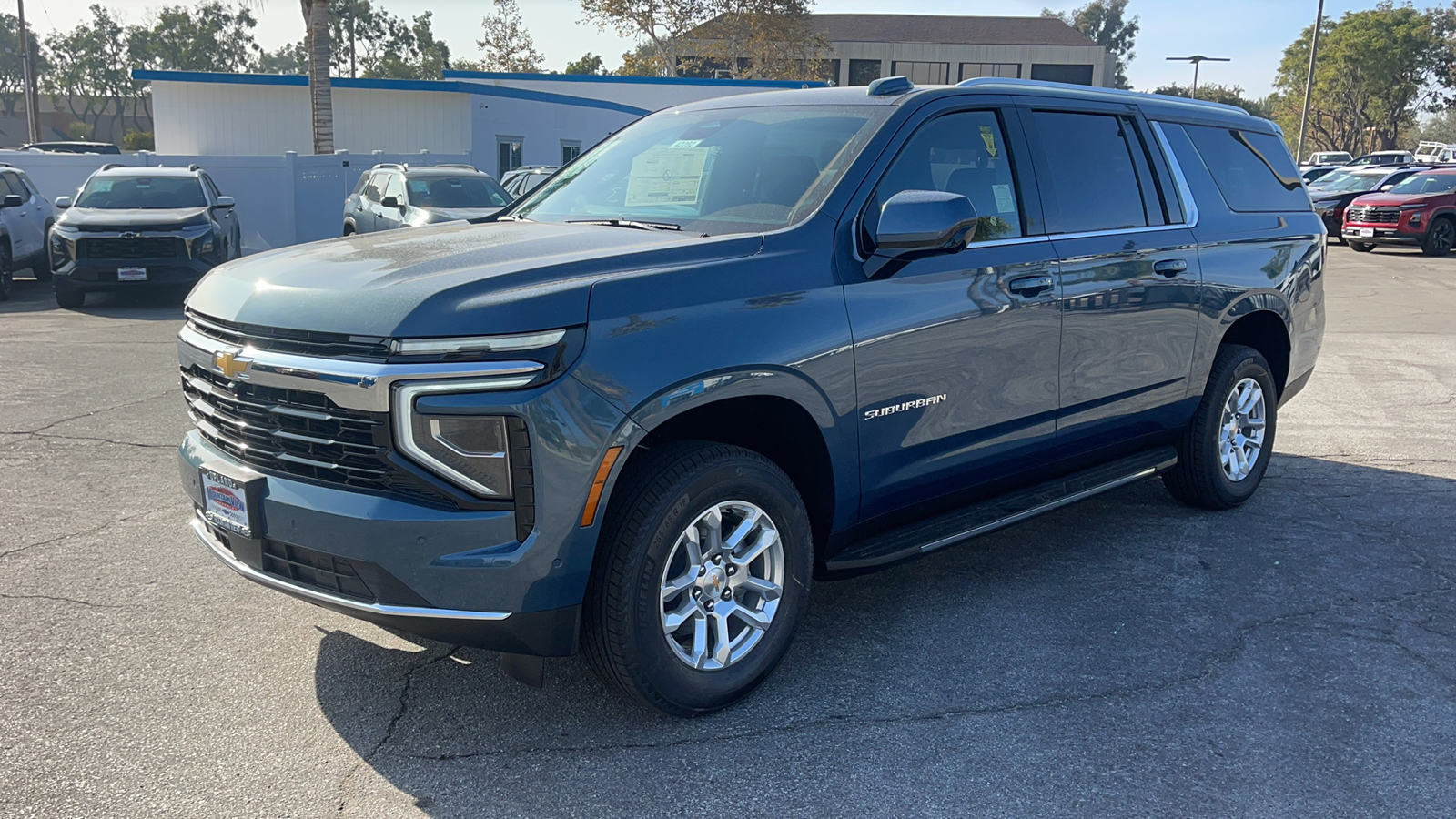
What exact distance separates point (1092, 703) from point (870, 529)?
95 centimetres

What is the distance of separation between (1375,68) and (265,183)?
231 feet

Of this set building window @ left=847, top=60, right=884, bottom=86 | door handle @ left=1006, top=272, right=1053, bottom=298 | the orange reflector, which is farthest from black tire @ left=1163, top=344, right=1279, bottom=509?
building window @ left=847, top=60, right=884, bottom=86

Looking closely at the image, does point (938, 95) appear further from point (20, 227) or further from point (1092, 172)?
point (20, 227)

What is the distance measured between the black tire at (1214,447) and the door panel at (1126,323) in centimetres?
29

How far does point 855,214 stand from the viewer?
3.93m

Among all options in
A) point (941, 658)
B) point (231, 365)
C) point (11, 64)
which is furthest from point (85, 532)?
point (11, 64)

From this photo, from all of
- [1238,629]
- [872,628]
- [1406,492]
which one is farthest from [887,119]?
[1406,492]

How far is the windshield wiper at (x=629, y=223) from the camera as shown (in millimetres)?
4074

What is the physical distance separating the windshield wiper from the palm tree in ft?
73.5

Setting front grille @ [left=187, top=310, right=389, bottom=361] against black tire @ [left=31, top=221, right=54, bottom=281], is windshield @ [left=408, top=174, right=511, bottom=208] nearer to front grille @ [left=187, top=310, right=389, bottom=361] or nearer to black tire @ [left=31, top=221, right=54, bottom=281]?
black tire @ [left=31, top=221, right=54, bottom=281]

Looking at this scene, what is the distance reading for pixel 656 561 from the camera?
3309 mm

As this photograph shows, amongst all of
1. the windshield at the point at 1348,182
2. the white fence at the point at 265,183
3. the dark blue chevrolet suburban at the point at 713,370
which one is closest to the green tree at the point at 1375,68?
the windshield at the point at 1348,182

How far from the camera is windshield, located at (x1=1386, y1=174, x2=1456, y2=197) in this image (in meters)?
24.3

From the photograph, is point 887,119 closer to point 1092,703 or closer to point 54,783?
point 1092,703
